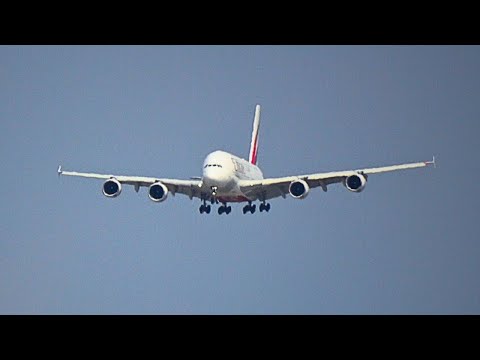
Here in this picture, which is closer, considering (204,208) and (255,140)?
(204,208)

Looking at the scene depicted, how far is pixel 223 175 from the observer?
64000 mm

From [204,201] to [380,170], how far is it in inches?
420

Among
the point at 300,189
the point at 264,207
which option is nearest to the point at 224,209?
the point at 264,207

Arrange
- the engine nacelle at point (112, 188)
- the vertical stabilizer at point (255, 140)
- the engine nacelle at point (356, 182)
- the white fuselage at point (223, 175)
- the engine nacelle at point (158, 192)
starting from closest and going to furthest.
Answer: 1. the white fuselage at point (223, 175)
2. the engine nacelle at point (356, 182)
3. the engine nacelle at point (112, 188)
4. the engine nacelle at point (158, 192)
5. the vertical stabilizer at point (255, 140)

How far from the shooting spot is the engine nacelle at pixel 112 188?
219ft

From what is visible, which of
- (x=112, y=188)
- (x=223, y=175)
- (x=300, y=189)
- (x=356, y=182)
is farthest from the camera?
(x=112, y=188)

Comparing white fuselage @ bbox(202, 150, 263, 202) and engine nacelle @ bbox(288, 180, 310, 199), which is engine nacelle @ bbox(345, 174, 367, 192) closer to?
engine nacelle @ bbox(288, 180, 310, 199)

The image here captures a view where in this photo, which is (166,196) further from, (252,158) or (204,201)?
(252,158)

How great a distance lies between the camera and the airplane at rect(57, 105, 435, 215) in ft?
212

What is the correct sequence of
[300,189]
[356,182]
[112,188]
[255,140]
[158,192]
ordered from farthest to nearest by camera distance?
[255,140]
[158,192]
[112,188]
[300,189]
[356,182]

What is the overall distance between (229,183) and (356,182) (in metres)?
7.33

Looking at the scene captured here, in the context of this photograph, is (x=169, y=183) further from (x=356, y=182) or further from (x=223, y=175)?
(x=356, y=182)

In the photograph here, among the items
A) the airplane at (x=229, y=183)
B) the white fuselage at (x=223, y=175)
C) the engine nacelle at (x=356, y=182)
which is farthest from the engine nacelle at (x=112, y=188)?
the engine nacelle at (x=356, y=182)

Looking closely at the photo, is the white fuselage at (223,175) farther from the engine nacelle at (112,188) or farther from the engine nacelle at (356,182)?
the engine nacelle at (356,182)
